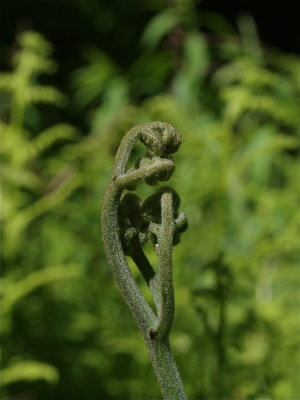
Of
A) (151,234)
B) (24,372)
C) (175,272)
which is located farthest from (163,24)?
(151,234)

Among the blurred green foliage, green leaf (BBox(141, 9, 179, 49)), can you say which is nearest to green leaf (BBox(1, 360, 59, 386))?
the blurred green foliage

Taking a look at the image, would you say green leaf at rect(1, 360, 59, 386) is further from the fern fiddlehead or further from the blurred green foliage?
the fern fiddlehead

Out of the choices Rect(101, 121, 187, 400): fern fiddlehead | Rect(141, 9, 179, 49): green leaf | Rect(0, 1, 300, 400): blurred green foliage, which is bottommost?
Rect(101, 121, 187, 400): fern fiddlehead

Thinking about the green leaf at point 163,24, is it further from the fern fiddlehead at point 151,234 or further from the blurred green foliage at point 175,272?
the fern fiddlehead at point 151,234

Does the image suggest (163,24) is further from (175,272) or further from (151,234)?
(151,234)

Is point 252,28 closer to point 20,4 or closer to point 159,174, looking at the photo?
point 20,4

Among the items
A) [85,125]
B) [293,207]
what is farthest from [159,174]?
[85,125]

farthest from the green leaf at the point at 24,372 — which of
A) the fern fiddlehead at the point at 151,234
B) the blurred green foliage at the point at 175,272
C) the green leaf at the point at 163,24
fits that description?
the green leaf at the point at 163,24
